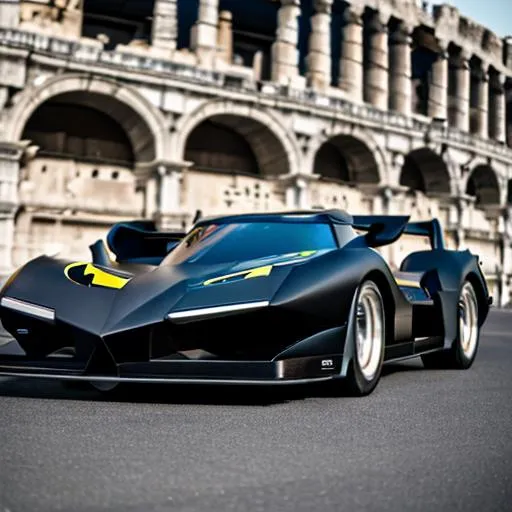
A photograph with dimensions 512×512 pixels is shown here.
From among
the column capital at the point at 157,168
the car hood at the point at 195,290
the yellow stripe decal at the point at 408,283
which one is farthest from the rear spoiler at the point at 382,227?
the column capital at the point at 157,168

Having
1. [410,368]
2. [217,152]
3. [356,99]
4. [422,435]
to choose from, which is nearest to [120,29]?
[217,152]

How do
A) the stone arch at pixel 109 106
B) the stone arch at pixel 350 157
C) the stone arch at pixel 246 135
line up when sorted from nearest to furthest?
1. the stone arch at pixel 109 106
2. the stone arch at pixel 246 135
3. the stone arch at pixel 350 157

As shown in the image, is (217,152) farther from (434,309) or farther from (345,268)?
(345,268)

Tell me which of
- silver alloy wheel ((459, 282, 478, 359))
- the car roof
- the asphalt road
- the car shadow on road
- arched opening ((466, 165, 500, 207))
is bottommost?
the asphalt road

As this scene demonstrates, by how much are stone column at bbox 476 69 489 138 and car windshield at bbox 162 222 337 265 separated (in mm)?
23648

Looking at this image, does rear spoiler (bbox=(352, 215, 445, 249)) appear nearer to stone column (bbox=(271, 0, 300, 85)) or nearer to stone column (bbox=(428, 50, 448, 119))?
stone column (bbox=(271, 0, 300, 85))

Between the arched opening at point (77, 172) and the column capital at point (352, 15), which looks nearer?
the arched opening at point (77, 172)

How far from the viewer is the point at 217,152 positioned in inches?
810

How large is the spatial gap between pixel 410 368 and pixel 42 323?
3512 millimetres

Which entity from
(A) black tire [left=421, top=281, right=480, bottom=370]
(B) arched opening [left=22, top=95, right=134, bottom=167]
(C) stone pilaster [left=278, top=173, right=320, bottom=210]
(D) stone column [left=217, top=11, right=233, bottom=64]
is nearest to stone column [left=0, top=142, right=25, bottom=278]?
(B) arched opening [left=22, top=95, right=134, bottom=167]

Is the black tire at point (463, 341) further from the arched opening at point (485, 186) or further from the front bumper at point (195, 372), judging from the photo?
the arched opening at point (485, 186)

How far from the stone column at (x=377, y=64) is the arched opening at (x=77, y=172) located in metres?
8.03

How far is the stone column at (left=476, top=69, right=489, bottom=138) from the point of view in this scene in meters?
27.2

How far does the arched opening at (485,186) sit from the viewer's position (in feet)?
88.9
